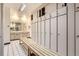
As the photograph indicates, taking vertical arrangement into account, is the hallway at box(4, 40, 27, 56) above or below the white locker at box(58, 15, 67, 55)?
below

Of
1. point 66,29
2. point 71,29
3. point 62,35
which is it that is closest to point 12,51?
point 62,35

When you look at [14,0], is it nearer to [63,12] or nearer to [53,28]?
[63,12]

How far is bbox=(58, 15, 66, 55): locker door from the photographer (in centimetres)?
251

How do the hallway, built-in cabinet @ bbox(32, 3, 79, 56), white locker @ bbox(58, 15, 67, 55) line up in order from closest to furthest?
built-in cabinet @ bbox(32, 3, 79, 56), white locker @ bbox(58, 15, 67, 55), the hallway

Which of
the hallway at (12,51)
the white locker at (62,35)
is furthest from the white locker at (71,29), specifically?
the hallway at (12,51)

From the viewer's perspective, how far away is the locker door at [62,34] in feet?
8.22

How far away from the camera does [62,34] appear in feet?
8.46

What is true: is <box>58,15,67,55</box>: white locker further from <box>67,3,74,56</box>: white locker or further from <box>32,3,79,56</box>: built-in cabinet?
<box>67,3,74,56</box>: white locker

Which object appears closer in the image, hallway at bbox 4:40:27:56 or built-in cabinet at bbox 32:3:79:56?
built-in cabinet at bbox 32:3:79:56

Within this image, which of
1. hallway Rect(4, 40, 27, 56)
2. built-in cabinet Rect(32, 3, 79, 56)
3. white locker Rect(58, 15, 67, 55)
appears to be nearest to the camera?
built-in cabinet Rect(32, 3, 79, 56)

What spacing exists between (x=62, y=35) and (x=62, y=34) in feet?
0.08

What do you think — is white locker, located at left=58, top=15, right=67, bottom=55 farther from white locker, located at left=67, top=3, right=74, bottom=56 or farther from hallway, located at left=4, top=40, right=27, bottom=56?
hallway, located at left=4, top=40, right=27, bottom=56

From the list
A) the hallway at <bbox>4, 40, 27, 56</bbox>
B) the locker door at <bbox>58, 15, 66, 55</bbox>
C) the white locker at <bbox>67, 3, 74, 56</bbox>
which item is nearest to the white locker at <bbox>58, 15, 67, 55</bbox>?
the locker door at <bbox>58, 15, 66, 55</bbox>

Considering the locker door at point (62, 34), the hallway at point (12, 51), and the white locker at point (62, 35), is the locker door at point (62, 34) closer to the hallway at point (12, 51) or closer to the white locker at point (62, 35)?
the white locker at point (62, 35)
